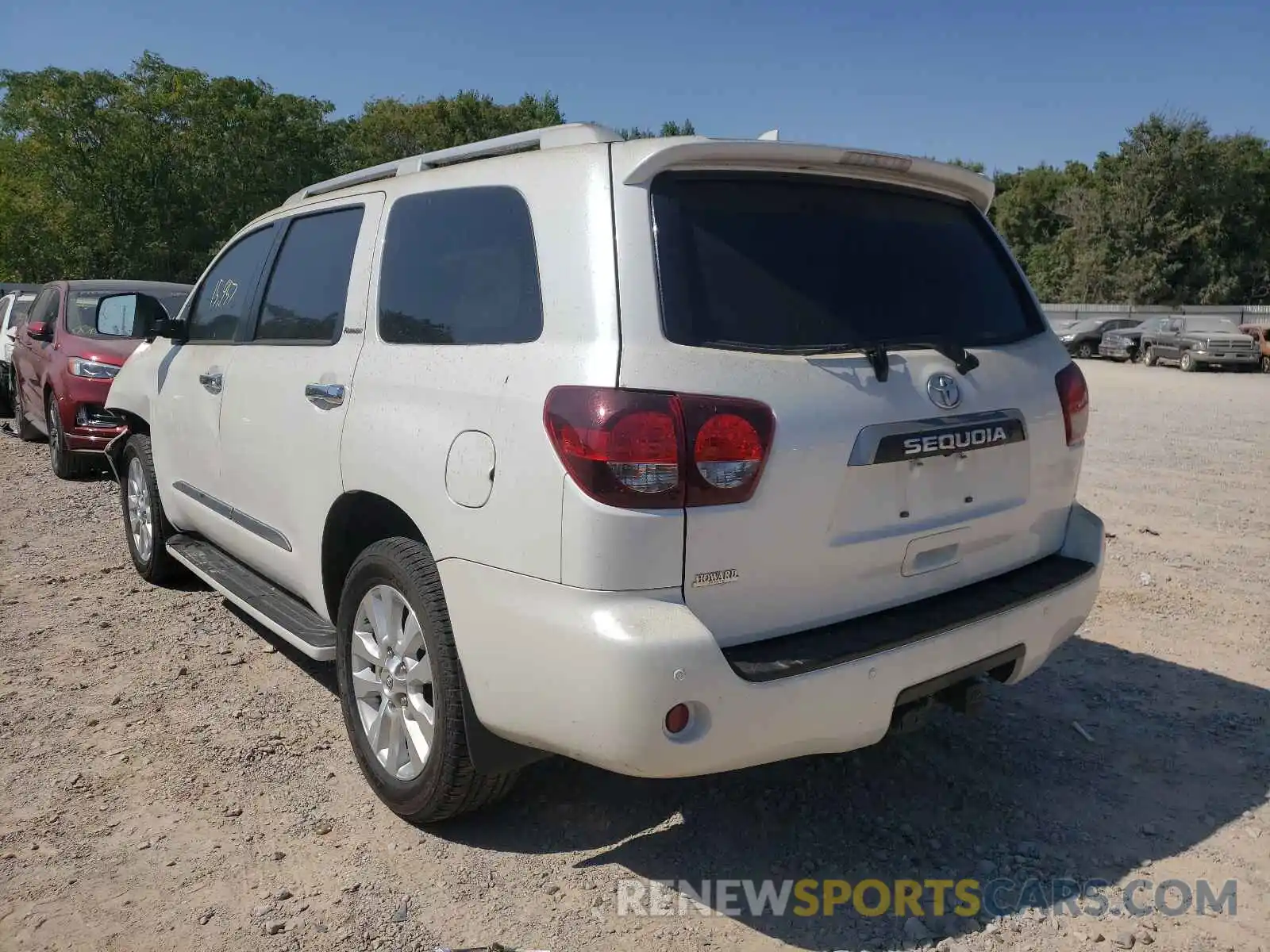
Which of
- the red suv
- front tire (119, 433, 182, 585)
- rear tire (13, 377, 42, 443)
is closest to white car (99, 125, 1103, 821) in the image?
front tire (119, 433, 182, 585)

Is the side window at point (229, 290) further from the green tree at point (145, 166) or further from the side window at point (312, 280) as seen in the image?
the green tree at point (145, 166)

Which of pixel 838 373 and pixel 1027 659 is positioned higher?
pixel 838 373

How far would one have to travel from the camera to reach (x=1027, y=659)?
306 cm

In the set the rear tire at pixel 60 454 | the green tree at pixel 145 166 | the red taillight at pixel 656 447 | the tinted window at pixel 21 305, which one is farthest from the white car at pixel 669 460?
the green tree at pixel 145 166

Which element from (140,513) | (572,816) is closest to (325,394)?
(572,816)

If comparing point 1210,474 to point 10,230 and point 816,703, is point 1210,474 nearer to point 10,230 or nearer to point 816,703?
point 816,703

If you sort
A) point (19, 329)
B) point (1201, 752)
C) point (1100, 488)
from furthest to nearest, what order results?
point (19, 329), point (1100, 488), point (1201, 752)

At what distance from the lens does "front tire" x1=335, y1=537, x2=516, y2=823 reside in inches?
111

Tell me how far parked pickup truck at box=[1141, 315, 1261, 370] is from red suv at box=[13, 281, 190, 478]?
82.7 ft

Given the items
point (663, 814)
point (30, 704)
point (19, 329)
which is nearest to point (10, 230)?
point (19, 329)

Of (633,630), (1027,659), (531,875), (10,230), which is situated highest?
(10,230)

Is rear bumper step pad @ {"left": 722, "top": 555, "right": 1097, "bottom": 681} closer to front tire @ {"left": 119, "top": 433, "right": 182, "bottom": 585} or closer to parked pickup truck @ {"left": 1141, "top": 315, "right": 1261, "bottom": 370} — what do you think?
front tire @ {"left": 119, "top": 433, "right": 182, "bottom": 585}

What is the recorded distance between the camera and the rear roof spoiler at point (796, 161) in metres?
2.61

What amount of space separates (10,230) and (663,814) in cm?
3756
